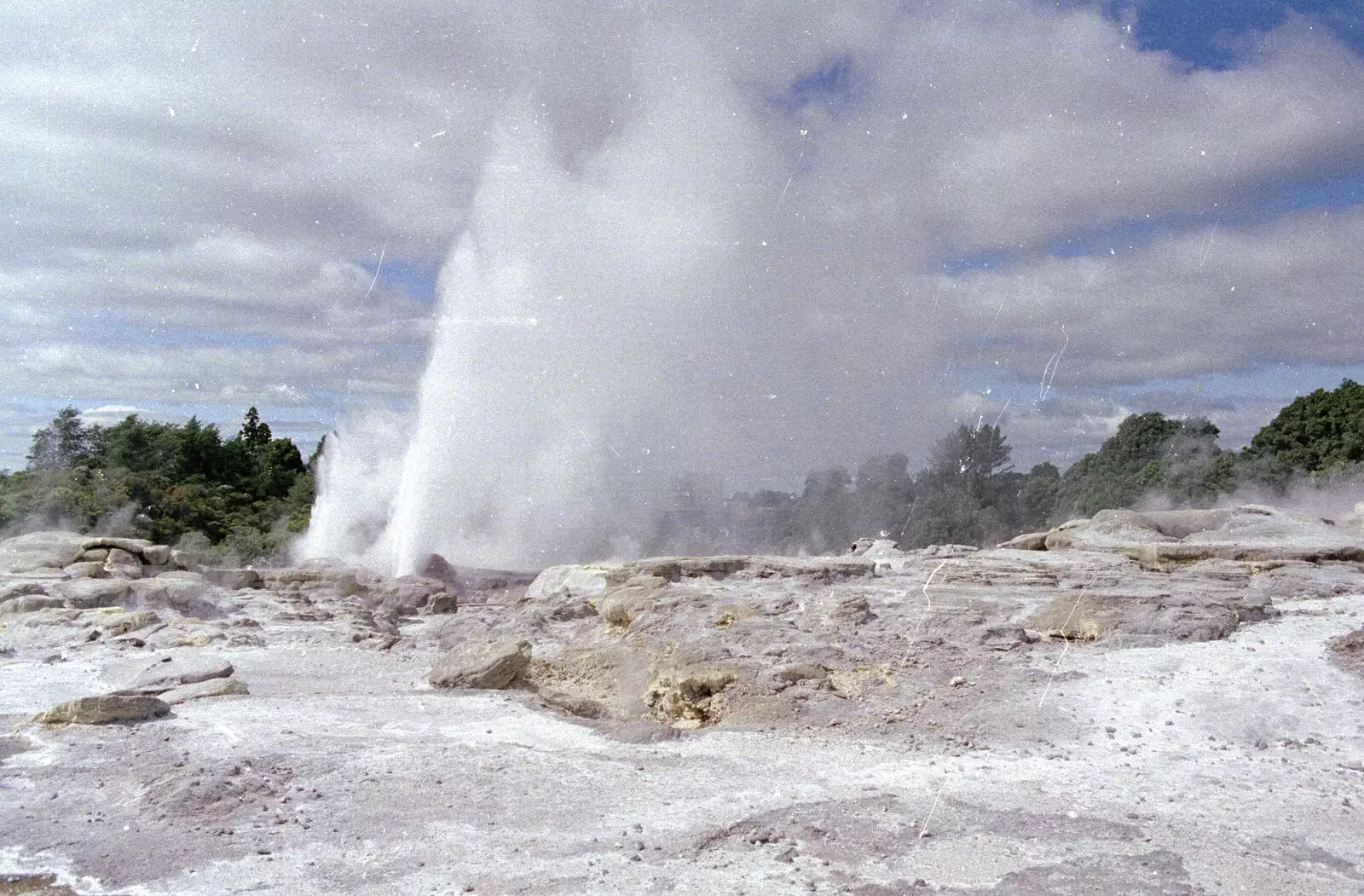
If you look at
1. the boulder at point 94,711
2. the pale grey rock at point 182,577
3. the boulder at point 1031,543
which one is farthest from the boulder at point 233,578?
the boulder at point 1031,543

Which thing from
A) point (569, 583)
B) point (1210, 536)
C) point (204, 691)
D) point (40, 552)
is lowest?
point (204, 691)

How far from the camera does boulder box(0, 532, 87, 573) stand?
1622cm

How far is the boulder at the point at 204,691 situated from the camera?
8.54m

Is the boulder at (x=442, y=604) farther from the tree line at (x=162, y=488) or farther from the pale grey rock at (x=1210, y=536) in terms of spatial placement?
the tree line at (x=162, y=488)

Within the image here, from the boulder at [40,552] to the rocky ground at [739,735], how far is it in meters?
2.62

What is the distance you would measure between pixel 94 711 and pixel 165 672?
1483 mm

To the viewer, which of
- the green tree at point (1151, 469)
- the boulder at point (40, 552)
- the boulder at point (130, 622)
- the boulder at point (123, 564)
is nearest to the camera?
the boulder at point (130, 622)

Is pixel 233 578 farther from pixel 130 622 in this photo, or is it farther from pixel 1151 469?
pixel 1151 469

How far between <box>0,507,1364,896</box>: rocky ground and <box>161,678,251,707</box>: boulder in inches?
1.6

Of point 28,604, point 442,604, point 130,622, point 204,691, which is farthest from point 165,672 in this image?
point 442,604

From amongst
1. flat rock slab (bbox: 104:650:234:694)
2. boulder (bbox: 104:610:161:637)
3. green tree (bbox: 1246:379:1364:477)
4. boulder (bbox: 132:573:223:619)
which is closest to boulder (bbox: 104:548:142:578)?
boulder (bbox: 132:573:223:619)

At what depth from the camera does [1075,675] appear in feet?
29.9

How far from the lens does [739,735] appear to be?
26.2ft

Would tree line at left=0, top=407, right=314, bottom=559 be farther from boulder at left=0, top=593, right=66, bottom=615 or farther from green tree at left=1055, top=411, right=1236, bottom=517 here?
green tree at left=1055, top=411, right=1236, bottom=517
